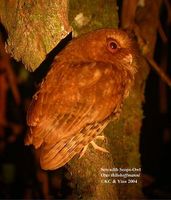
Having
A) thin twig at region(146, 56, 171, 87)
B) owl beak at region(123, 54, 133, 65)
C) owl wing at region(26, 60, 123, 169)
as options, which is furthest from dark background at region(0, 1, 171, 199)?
owl wing at region(26, 60, 123, 169)

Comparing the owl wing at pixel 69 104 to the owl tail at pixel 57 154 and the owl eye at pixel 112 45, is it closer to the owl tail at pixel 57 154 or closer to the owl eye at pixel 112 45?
the owl tail at pixel 57 154

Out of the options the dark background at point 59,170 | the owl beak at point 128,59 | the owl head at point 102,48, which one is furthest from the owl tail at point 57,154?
the dark background at point 59,170

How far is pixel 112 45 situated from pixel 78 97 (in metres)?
0.33

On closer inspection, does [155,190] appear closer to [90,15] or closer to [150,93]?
[150,93]

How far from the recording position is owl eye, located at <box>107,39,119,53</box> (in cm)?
227

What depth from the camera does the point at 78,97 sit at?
6.98 feet

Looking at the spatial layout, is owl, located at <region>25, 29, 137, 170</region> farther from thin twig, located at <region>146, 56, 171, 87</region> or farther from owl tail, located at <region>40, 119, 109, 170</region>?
thin twig, located at <region>146, 56, 171, 87</region>

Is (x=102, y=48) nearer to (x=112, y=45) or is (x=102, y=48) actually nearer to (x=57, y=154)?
(x=112, y=45)

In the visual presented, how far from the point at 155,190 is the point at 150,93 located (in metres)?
1.12

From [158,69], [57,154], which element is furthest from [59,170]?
[57,154]

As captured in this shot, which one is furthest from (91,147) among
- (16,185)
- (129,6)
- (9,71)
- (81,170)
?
(16,185)

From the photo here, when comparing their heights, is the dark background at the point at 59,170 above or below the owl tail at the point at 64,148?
below

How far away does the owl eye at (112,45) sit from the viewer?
2271 mm

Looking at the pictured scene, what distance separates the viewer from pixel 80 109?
2123 millimetres
